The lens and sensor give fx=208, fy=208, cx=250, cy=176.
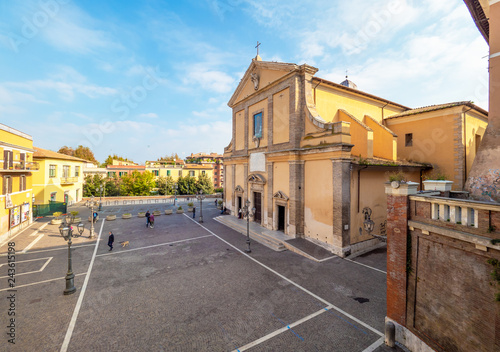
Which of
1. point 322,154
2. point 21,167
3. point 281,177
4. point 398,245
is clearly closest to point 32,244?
point 21,167

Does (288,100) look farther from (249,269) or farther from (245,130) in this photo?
(249,269)

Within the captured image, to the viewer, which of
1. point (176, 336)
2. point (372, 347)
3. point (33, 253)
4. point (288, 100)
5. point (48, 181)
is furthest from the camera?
point (48, 181)

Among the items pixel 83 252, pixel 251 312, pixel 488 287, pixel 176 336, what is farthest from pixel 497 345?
pixel 83 252

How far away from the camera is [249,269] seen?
36.7 ft

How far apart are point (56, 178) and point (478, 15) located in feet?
135

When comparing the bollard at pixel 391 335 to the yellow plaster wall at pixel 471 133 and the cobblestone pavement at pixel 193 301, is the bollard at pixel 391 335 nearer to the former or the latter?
the cobblestone pavement at pixel 193 301

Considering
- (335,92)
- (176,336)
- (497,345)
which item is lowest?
(176,336)

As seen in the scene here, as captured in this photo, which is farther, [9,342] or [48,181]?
[48,181]

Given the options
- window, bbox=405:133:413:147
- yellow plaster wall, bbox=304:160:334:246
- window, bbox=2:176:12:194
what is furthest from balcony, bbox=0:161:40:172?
window, bbox=405:133:413:147

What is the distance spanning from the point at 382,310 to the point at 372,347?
207 centimetres

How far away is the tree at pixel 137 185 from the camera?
43.4 meters

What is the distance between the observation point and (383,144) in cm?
1497

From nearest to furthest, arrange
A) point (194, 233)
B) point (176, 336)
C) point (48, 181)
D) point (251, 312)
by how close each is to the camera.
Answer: point (176, 336) → point (251, 312) → point (194, 233) → point (48, 181)

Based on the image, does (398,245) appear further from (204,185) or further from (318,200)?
(204,185)
